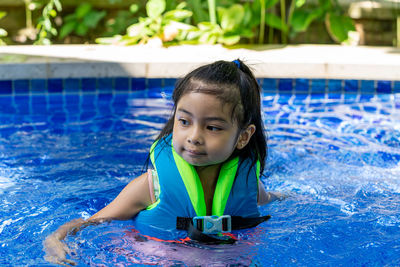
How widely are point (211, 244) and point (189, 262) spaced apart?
5.2 inches

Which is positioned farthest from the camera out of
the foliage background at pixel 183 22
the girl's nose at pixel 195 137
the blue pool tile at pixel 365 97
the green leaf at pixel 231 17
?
the foliage background at pixel 183 22

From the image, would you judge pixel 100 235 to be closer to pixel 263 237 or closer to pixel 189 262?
pixel 189 262

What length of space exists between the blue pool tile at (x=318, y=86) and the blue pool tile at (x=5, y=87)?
309 cm

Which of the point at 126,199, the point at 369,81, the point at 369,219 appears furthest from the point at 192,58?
the point at 126,199

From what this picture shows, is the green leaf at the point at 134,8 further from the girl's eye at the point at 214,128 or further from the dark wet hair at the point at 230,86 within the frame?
the girl's eye at the point at 214,128

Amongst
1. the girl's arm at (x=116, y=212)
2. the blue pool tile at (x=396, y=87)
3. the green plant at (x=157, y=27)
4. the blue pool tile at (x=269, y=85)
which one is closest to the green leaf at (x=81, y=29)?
the green plant at (x=157, y=27)

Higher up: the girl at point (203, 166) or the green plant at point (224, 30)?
the green plant at point (224, 30)

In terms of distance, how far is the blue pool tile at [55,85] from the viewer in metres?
5.88

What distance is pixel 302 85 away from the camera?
623cm

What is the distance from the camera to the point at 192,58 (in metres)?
6.24

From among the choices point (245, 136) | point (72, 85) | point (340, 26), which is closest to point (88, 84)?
point (72, 85)

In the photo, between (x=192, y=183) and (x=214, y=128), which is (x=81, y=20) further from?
(x=214, y=128)

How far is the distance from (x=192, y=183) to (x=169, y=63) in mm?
3655

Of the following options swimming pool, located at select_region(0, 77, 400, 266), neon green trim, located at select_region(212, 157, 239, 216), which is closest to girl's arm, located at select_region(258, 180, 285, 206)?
swimming pool, located at select_region(0, 77, 400, 266)
